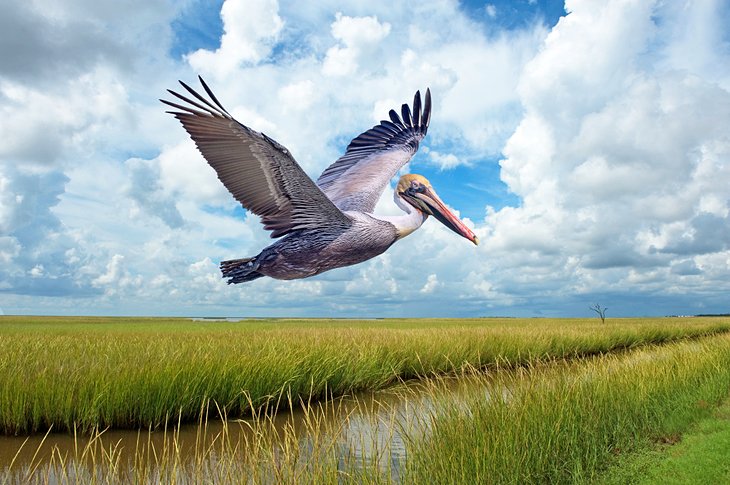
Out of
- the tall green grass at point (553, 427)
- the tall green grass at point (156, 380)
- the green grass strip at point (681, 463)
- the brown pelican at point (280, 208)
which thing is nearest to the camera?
the tall green grass at point (553, 427)

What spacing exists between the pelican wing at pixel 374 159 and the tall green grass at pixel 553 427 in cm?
323

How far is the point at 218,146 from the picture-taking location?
5062 mm

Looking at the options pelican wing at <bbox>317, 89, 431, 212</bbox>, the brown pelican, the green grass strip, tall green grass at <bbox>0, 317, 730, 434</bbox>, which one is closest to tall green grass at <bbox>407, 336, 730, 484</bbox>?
the green grass strip

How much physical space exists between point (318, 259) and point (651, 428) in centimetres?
419

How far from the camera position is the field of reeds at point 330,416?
11.9ft

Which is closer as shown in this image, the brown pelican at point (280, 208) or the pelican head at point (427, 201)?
the brown pelican at point (280, 208)

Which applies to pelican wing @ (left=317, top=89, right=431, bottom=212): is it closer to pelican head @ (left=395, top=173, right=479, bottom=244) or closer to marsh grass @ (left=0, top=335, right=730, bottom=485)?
pelican head @ (left=395, top=173, right=479, bottom=244)

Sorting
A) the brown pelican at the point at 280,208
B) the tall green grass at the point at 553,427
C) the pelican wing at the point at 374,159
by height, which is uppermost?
the pelican wing at the point at 374,159

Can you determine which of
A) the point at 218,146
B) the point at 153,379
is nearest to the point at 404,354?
the point at 153,379

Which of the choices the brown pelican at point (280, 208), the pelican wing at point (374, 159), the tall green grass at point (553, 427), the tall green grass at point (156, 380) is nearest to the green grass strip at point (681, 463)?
the tall green grass at point (553, 427)

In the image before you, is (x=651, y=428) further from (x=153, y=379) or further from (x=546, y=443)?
(x=153, y=379)

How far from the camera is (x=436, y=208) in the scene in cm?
659

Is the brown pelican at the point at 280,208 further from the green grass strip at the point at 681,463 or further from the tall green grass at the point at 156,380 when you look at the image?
the green grass strip at the point at 681,463

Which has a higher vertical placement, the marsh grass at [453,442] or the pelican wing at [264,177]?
the pelican wing at [264,177]
